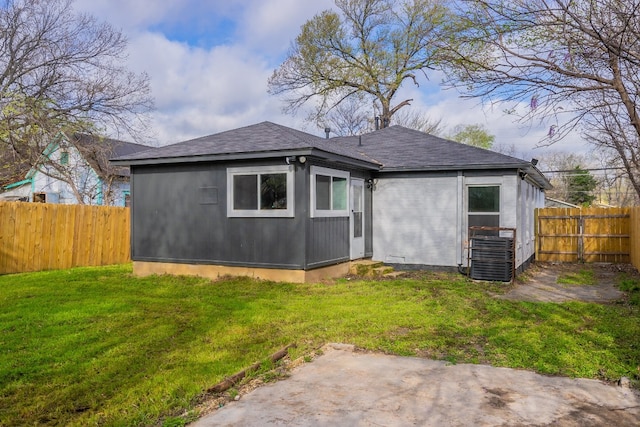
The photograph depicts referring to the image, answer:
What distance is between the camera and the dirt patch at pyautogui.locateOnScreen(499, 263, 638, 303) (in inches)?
312

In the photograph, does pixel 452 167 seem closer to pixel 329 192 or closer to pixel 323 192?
pixel 329 192

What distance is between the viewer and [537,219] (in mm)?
15281

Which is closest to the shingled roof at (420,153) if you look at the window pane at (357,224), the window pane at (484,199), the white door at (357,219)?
the window pane at (484,199)

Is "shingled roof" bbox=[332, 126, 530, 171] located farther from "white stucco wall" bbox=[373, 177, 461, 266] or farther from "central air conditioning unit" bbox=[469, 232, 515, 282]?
"central air conditioning unit" bbox=[469, 232, 515, 282]

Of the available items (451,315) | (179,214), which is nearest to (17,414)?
(451,315)

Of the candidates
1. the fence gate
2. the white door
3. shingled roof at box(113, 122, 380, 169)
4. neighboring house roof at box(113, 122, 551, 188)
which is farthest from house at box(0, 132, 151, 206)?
the fence gate

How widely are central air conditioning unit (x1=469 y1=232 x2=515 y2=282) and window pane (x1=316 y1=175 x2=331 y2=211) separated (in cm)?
Result: 314

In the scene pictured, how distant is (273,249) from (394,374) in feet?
17.6

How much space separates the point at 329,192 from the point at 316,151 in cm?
134

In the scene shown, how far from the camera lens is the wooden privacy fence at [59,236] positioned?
10.7 meters

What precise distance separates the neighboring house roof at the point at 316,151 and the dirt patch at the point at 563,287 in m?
2.49

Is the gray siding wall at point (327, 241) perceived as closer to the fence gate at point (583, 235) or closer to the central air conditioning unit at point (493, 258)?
the central air conditioning unit at point (493, 258)

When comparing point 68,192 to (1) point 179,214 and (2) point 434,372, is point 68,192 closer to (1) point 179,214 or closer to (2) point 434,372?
(1) point 179,214

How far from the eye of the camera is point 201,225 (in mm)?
9836
